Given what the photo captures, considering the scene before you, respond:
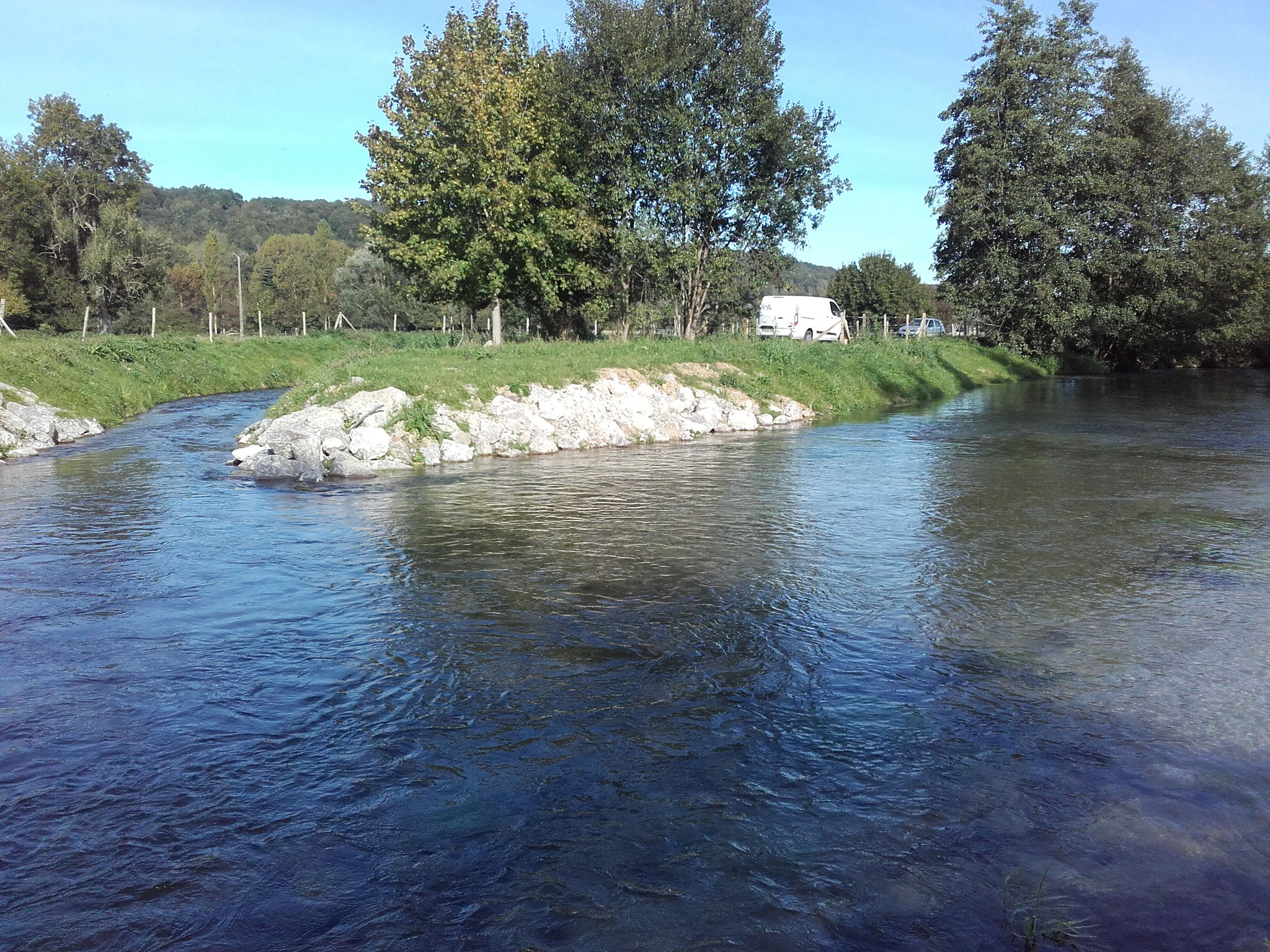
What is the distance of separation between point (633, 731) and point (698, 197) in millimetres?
31960

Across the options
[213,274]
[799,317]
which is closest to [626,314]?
[799,317]

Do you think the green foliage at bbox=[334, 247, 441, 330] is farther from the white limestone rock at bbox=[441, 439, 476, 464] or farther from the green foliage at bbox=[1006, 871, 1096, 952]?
the green foliage at bbox=[1006, 871, 1096, 952]

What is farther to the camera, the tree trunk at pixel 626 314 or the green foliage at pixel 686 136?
the tree trunk at pixel 626 314

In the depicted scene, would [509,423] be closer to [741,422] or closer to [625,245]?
[741,422]

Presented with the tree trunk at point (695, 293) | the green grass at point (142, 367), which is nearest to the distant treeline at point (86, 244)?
the tree trunk at point (695, 293)

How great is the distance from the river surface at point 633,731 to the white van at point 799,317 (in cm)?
3442

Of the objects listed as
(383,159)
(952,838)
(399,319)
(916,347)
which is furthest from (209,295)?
(952,838)

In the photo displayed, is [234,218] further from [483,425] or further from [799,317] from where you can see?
[483,425]

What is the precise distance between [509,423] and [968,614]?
13778 millimetres

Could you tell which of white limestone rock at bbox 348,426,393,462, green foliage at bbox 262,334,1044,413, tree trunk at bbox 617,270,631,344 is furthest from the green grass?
tree trunk at bbox 617,270,631,344

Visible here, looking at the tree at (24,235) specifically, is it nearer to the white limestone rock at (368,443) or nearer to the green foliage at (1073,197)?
the white limestone rock at (368,443)

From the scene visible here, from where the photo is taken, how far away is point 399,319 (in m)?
90.0

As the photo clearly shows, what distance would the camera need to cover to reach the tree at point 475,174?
97.3 ft

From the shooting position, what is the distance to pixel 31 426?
21.1 meters
